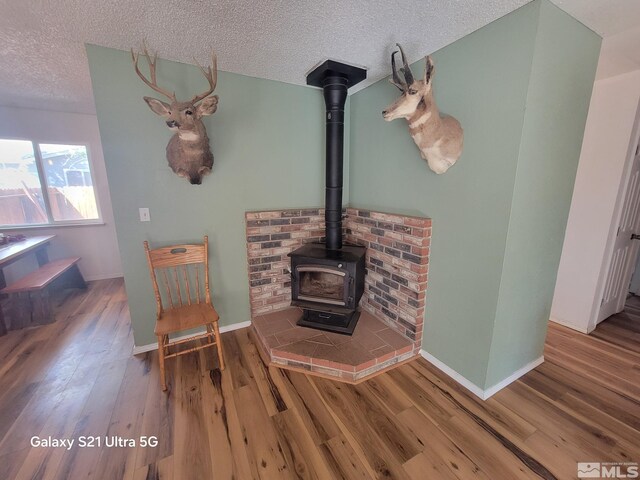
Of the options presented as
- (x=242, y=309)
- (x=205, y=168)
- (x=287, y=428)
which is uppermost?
(x=205, y=168)

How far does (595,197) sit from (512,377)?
1.88 m

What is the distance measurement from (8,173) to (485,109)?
543 cm

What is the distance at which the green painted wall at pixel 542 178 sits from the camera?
144 centimetres

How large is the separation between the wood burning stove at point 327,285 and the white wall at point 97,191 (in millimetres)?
3468

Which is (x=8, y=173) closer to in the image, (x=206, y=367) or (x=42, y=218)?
(x=42, y=218)

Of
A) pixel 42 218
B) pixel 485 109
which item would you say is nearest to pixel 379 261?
pixel 485 109

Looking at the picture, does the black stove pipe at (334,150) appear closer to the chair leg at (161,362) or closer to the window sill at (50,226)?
the chair leg at (161,362)

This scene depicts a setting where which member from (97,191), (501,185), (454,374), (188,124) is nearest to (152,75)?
(188,124)

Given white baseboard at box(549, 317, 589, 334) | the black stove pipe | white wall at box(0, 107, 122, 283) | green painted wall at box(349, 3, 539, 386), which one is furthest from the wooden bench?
white baseboard at box(549, 317, 589, 334)

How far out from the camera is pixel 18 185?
345 centimetres

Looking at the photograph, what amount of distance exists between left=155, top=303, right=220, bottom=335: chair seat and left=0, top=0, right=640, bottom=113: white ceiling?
192 cm

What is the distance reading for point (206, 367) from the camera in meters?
2.04

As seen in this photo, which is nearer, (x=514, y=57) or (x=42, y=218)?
(x=514, y=57)

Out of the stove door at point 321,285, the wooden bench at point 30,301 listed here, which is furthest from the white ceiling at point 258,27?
the wooden bench at point 30,301
